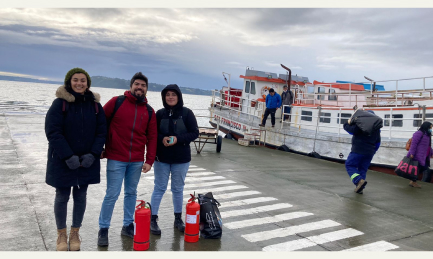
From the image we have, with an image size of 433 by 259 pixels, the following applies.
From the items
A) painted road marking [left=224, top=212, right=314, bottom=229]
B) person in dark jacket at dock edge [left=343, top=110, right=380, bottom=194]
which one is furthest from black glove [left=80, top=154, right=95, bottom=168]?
person in dark jacket at dock edge [left=343, top=110, right=380, bottom=194]

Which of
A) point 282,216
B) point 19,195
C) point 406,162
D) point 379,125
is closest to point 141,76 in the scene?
point 282,216

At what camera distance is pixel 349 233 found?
4.98m

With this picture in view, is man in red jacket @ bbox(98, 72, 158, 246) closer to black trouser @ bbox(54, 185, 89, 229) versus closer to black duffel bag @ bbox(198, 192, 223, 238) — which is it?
black trouser @ bbox(54, 185, 89, 229)

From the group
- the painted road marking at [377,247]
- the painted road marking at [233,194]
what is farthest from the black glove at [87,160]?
the painted road marking at [377,247]

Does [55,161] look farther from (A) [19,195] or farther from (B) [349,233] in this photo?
(B) [349,233]

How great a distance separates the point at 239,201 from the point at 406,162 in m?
4.39

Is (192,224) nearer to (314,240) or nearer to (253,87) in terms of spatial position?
(314,240)

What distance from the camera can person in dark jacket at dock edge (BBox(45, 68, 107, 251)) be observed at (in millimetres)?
3809

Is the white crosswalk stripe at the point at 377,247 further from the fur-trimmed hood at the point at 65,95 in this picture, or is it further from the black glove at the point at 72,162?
the fur-trimmed hood at the point at 65,95

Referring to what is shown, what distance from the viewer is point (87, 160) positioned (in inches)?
155

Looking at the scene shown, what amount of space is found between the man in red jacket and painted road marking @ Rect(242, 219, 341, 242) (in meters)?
1.64

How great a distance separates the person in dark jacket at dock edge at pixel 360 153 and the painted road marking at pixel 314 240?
97.4 inches

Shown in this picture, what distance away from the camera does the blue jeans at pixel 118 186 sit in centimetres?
429

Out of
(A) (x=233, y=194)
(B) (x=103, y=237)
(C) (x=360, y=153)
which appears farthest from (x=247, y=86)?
(B) (x=103, y=237)
